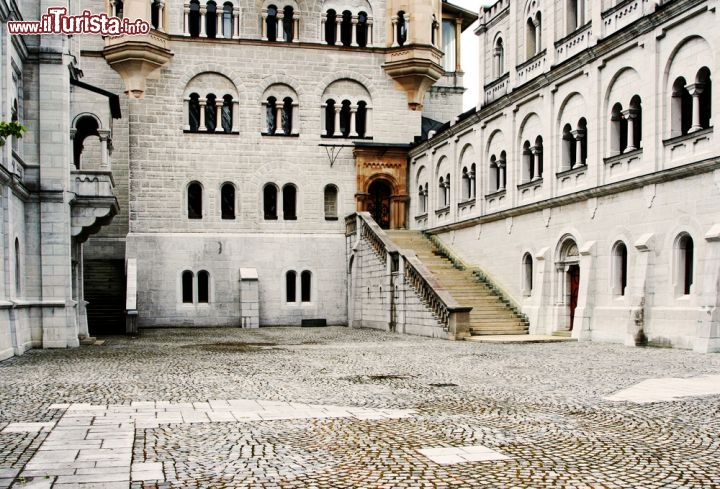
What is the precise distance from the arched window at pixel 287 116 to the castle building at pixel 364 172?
0.12 metres

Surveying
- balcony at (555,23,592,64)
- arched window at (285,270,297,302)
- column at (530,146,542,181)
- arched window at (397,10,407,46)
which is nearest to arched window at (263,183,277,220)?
arched window at (285,270,297,302)

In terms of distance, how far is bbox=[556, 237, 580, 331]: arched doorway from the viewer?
28.5 metres

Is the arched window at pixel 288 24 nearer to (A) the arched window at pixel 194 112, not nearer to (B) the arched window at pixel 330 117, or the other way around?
(B) the arched window at pixel 330 117

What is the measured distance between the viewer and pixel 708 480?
743 cm

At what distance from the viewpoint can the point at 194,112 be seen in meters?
42.0

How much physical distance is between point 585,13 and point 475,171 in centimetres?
954

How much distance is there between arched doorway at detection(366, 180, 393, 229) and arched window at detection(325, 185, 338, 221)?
196 centimetres

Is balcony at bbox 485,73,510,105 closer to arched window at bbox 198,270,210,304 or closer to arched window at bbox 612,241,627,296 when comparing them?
arched window at bbox 612,241,627,296

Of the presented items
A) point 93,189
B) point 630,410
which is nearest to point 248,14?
point 93,189

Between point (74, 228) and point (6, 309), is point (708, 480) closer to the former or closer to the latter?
point (6, 309)

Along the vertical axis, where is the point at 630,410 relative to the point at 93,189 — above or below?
below

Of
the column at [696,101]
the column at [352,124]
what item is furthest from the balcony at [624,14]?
the column at [352,124]

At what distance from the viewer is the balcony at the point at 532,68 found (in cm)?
3152

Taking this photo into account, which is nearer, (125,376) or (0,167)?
(125,376)
